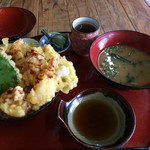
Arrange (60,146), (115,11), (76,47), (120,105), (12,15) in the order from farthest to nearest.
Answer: (115,11) < (12,15) < (76,47) < (120,105) < (60,146)

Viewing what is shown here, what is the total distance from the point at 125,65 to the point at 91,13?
1119 millimetres

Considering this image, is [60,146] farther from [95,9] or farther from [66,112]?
[95,9]

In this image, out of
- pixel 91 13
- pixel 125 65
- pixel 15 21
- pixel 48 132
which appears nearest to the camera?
pixel 48 132

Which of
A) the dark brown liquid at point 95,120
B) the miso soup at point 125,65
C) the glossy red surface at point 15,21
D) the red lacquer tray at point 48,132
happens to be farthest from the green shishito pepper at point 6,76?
the glossy red surface at point 15,21

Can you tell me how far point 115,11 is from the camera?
7.28ft

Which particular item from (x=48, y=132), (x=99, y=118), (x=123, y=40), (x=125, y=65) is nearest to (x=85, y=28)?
(x=123, y=40)

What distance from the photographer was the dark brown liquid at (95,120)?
983 millimetres

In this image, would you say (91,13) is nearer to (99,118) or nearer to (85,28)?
(85,28)

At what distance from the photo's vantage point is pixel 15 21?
74.0 inches

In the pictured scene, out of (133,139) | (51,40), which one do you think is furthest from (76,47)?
(133,139)

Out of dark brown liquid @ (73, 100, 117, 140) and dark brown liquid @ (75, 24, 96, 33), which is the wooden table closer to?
dark brown liquid @ (73, 100, 117, 140)

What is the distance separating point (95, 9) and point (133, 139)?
1.82m

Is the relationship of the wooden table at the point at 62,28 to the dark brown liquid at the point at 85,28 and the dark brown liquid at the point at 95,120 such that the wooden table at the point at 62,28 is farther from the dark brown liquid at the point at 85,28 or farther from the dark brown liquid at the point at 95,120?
the dark brown liquid at the point at 85,28

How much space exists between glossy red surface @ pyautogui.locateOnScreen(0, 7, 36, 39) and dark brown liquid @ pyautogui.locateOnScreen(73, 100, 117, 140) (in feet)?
3.66
